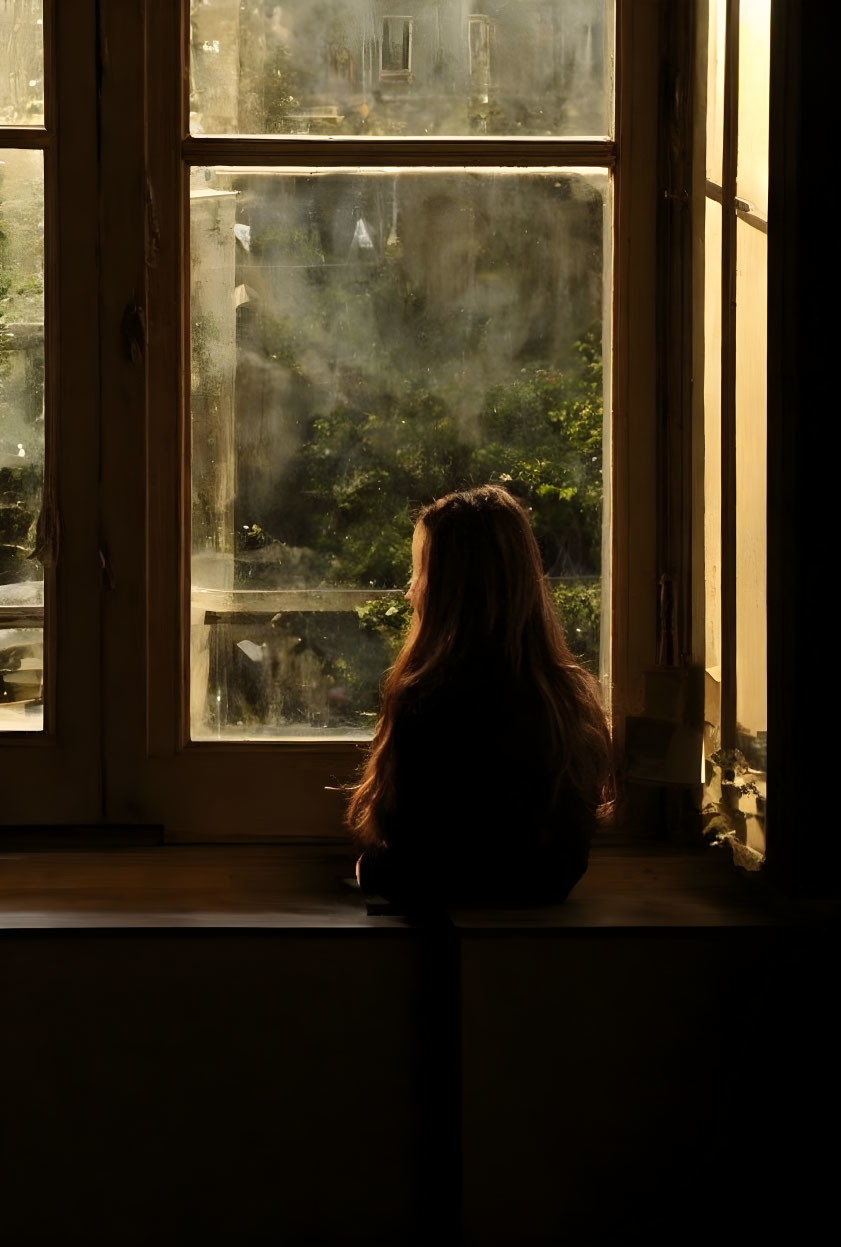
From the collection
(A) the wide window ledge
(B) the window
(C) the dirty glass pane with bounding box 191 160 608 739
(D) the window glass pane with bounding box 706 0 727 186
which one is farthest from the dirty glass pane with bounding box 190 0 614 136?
(A) the wide window ledge

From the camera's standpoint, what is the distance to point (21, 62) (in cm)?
231

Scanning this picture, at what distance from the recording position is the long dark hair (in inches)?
75.6

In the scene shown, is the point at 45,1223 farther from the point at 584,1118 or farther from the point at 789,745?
the point at 789,745

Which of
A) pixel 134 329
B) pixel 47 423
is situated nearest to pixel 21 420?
pixel 47 423

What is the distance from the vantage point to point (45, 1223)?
6.20ft

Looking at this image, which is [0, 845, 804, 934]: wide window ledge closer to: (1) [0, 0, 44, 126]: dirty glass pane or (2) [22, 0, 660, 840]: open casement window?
(2) [22, 0, 660, 840]: open casement window

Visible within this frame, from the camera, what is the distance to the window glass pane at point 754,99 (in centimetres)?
193

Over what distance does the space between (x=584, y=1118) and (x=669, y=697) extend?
29.6 inches

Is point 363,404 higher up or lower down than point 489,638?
higher up

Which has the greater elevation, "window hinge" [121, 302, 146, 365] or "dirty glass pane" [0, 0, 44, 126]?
"dirty glass pane" [0, 0, 44, 126]

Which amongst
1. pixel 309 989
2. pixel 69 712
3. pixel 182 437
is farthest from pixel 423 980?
pixel 182 437

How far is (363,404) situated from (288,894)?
0.89 m

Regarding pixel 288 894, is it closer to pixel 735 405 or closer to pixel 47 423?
pixel 47 423

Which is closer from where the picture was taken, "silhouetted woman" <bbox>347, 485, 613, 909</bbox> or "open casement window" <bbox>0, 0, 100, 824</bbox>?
"silhouetted woman" <bbox>347, 485, 613, 909</bbox>
